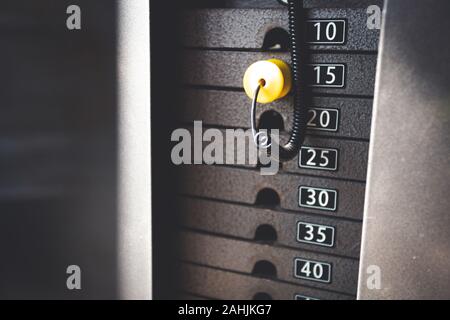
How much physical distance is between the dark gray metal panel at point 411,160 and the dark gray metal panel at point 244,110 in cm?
7

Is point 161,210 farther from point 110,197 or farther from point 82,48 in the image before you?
point 82,48

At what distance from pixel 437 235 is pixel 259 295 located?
31 cm

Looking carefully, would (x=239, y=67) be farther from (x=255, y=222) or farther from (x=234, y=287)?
(x=234, y=287)

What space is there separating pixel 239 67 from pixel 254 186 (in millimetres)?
182

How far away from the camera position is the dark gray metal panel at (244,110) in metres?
0.64

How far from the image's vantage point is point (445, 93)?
54cm

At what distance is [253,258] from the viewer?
73 cm

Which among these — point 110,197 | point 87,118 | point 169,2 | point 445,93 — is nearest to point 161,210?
point 110,197

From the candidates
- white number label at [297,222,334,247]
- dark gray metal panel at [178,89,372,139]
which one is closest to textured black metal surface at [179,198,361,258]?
white number label at [297,222,334,247]

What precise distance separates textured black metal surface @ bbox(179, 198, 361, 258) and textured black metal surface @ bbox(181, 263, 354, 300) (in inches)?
2.6

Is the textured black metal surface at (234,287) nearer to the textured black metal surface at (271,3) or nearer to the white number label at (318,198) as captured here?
the white number label at (318,198)

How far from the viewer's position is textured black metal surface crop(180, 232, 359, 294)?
69 cm

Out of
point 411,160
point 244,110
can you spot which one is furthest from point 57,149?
point 411,160

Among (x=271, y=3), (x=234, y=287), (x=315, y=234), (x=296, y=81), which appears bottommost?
(x=234, y=287)
